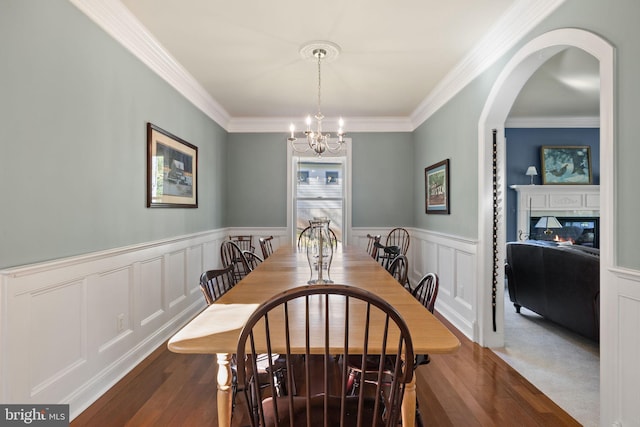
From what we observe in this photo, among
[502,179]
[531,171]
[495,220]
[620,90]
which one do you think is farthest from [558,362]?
[531,171]

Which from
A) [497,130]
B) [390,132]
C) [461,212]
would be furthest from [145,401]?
[390,132]

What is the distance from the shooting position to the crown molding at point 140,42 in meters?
2.18

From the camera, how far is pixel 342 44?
288 centimetres

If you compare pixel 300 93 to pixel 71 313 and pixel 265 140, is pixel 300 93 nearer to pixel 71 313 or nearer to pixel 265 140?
pixel 265 140

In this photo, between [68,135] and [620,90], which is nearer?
[620,90]

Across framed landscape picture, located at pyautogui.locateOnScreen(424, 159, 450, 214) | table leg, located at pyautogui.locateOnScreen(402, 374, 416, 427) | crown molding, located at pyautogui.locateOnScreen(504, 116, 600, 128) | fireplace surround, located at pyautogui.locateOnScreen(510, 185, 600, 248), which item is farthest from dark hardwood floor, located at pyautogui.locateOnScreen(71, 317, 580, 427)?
crown molding, located at pyautogui.locateOnScreen(504, 116, 600, 128)

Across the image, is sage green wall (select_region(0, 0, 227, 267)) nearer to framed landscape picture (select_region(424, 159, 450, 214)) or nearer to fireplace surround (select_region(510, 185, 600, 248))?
framed landscape picture (select_region(424, 159, 450, 214))

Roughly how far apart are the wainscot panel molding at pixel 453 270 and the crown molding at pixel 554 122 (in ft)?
8.95

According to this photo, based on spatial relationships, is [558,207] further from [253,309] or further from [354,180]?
[253,309]

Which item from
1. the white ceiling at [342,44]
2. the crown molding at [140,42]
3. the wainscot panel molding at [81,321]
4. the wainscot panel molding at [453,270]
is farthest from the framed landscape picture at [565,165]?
the wainscot panel molding at [81,321]

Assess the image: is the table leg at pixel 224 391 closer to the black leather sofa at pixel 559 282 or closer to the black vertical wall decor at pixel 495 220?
the black vertical wall decor at pixel 495 220

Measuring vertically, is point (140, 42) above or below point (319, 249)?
above

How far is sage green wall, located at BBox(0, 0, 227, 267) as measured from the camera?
1624mm

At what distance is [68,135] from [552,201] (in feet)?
21.8
